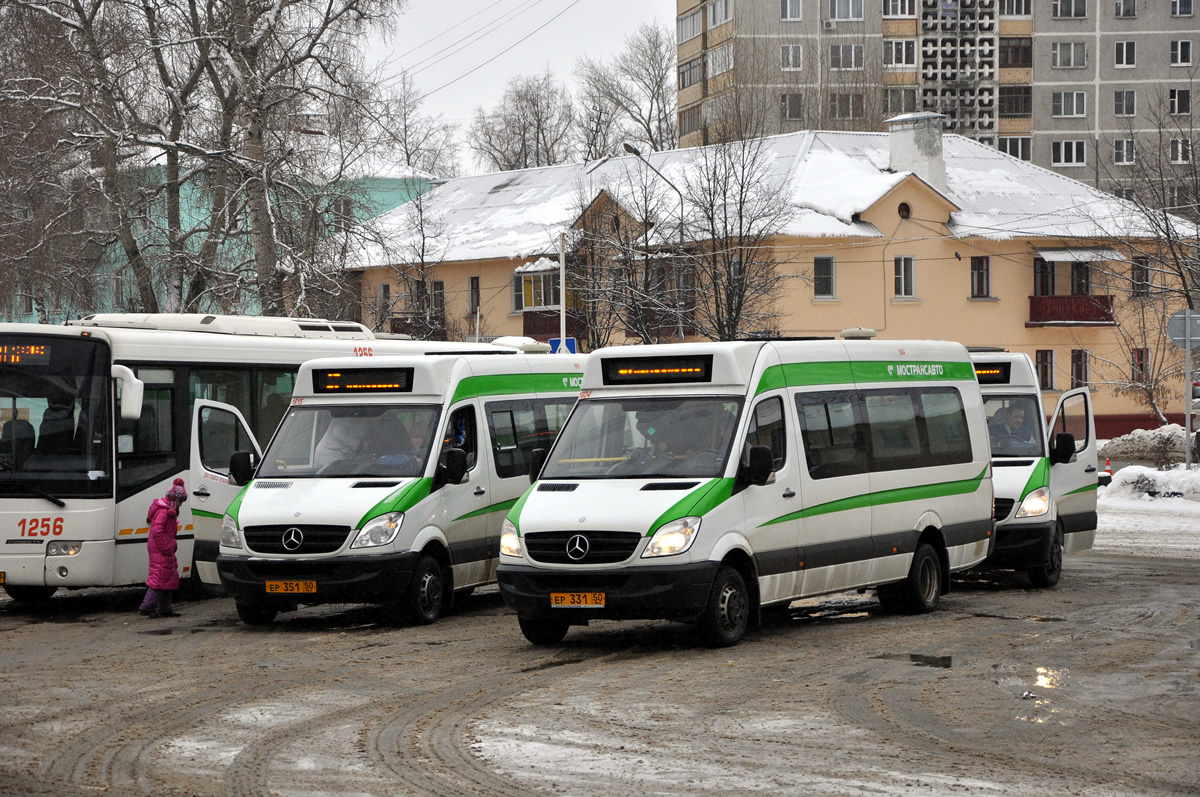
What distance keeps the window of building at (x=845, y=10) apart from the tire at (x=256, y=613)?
7397 centimetres

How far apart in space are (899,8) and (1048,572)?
7308cm

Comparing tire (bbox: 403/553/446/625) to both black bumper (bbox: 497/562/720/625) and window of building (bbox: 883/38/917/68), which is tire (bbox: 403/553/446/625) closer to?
black bumper (bbox: 497/562/720/625)

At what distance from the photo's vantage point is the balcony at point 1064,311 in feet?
180

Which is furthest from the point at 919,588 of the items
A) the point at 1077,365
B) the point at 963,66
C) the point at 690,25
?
the point at 963,66

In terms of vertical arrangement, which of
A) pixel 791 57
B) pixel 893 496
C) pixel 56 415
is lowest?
pixel 893 496

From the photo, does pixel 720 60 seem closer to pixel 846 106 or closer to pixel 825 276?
pixel 846 106

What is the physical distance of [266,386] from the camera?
59.5 ft

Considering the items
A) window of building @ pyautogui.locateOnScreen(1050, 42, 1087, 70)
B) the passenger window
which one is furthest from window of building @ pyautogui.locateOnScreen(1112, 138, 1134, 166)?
the passenger window

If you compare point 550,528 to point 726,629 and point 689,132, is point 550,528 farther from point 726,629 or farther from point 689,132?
point 689,132

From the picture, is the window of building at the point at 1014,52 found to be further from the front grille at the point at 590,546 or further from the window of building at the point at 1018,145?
the front grille at the point at 590,546

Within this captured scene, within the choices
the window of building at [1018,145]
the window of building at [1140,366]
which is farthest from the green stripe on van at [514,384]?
the window of building at [1018,145]

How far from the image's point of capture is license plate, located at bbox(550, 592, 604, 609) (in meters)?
11.9

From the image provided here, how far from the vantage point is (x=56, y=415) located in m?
15.8

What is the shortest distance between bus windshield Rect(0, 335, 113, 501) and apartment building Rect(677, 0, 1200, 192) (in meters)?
62.1
